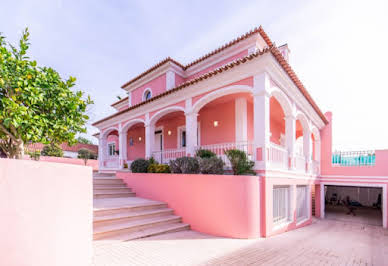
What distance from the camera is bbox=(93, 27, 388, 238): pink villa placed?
5.49 metres

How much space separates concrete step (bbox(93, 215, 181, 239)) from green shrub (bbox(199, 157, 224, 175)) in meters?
1.79

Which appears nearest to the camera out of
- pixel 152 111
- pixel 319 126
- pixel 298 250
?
pixel 298 250

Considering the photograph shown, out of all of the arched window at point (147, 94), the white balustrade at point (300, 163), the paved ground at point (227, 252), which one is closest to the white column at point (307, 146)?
the white balustrade at point (300, 163)

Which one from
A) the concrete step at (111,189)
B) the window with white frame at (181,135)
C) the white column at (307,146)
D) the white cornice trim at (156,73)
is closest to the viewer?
the concrete step at (111,189)

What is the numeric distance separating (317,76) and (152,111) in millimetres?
9405

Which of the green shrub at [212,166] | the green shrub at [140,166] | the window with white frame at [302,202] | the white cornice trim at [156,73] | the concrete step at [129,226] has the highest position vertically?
the white cornice trim at [156,73]

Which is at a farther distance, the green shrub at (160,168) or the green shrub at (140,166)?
the green shrub at (140,166)

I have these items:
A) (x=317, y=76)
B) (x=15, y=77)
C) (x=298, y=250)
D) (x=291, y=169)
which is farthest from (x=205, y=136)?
(x=15, y=77)

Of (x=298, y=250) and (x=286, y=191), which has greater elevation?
(x=286, y=191)

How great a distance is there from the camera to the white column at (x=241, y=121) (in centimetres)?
824

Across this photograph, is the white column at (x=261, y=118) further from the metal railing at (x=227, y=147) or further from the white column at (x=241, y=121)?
the white column at (x=241, y=121)

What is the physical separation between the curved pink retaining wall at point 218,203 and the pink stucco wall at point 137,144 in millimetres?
8477

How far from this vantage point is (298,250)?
189 inches

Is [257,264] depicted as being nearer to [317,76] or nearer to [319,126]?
[317,76]
